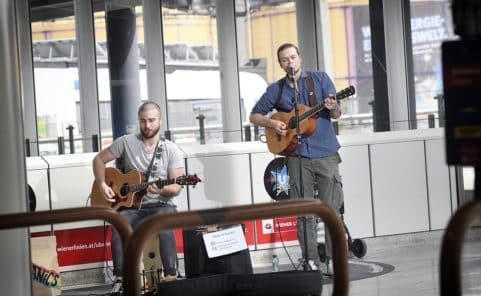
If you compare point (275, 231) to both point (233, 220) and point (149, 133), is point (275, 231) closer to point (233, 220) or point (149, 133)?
point (149, 133)

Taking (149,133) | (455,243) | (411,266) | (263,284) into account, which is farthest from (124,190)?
(455,243)

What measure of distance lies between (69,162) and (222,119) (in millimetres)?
4227

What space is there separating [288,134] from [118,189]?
130cm

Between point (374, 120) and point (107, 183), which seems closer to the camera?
point (107, 183)

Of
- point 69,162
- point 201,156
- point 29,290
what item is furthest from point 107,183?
point 29,290

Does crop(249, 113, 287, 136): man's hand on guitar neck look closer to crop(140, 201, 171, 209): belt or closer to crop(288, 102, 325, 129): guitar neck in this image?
crop(288, 102, 325, 129): guitar neck

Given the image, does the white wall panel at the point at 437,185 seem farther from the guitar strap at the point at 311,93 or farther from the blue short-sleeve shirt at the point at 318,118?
the guitar strap at the point at 311,93

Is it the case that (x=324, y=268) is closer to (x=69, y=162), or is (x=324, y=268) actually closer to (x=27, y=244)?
(x=69, y=162)

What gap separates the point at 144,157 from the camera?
24.5 feet

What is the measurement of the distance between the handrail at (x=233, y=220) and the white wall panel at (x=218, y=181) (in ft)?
19.3

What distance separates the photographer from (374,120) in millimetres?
11523

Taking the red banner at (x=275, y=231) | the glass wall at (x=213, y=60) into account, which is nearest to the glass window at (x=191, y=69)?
the glass wall at (x=213, y=60)

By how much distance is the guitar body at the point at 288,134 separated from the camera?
738 cm

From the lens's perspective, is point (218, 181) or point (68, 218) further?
point (218, 181)
